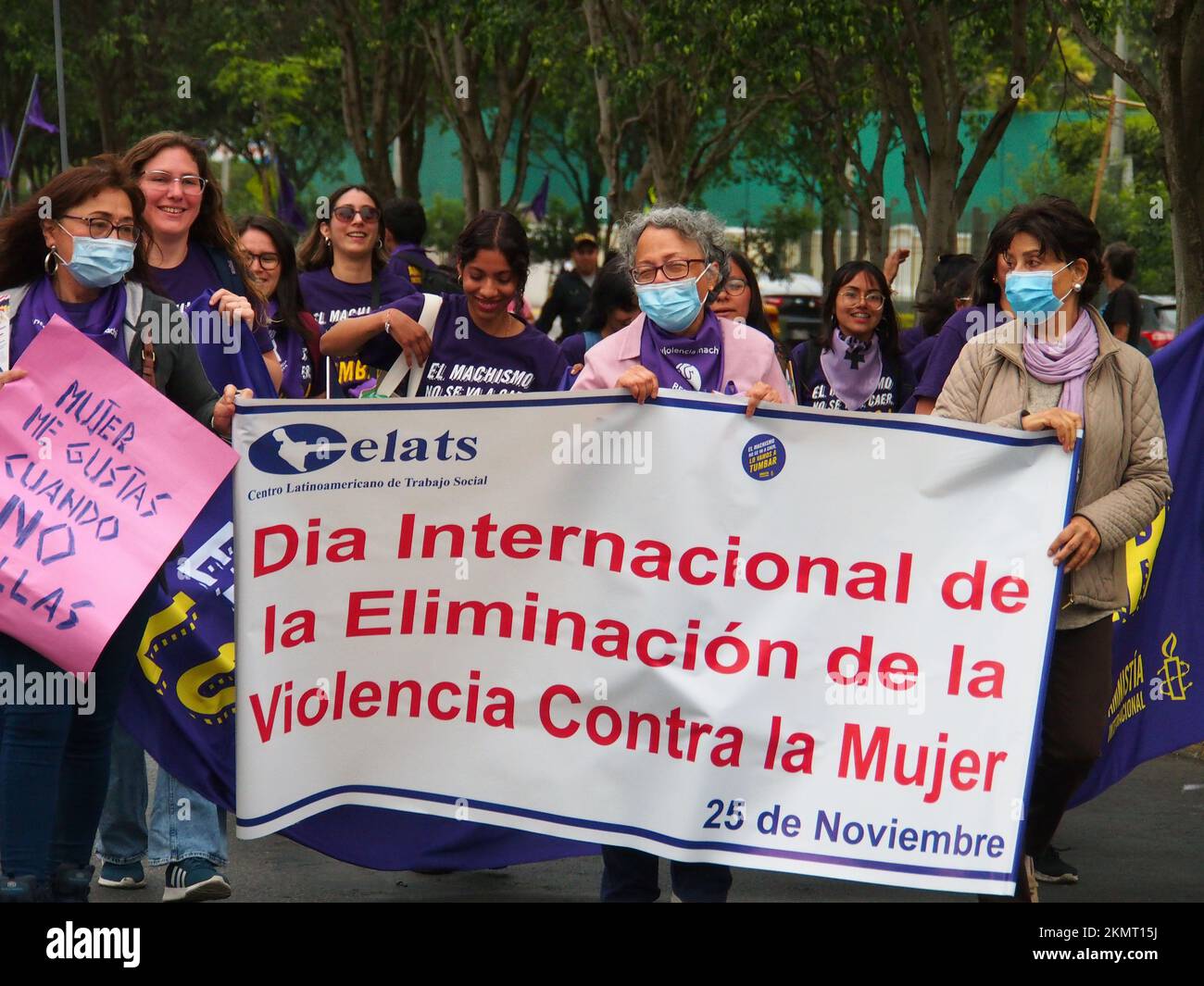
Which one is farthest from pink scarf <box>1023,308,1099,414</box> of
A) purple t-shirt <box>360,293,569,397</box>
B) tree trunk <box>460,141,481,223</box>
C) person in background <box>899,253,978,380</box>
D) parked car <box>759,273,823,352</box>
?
parked car <box>759,273,823,352</box>

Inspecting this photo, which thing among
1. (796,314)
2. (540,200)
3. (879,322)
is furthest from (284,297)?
(796,314)

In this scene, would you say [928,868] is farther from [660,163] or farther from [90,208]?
[660,163]

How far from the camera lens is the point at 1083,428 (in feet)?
15.1

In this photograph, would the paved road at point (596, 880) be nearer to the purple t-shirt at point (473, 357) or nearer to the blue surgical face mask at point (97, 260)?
the purple t-shirt at point (473, 357)

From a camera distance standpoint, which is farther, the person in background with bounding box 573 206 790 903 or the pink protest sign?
the person in background with bounding box 573 206 790 903

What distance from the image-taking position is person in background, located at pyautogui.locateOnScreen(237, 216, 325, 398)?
6.43 m

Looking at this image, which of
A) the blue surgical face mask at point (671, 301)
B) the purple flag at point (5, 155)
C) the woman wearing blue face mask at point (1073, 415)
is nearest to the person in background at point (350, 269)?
the blue surgical face mask at point (671, 301)

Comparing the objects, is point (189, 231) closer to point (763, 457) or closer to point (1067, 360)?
point (763, 457)

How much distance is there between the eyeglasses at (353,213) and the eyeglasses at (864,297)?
1.90 metres

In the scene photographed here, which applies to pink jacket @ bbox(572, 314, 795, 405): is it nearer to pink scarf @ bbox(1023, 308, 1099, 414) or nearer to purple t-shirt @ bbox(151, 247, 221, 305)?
pink scarf @ bbox(1023, 308, 1099, 414)

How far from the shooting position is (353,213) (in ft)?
22.5

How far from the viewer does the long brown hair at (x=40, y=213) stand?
4.58 metres

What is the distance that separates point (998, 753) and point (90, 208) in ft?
8.69

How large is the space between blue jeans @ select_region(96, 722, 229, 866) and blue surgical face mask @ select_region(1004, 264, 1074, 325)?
2650 millimetres
